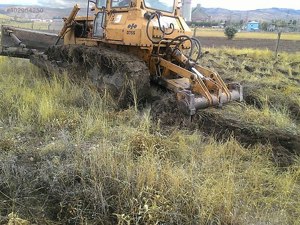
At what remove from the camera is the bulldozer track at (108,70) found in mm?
6777

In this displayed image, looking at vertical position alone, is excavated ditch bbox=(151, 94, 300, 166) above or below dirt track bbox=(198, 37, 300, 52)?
below

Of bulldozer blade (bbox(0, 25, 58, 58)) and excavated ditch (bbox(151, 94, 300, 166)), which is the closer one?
excavated ditch (bbox(151, 94, 300, 166))

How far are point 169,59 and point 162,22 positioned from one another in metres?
0.82

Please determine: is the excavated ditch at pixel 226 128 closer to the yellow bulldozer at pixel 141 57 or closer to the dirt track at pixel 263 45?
the yellow bulldozer at pixel 141 57

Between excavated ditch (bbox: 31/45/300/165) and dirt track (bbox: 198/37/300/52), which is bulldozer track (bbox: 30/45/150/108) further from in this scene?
dirt track (bbox: 198/37/300/52)

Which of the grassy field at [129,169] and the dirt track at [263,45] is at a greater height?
the dirt track at [263,45]

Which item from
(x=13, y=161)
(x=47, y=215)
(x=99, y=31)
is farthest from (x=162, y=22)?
(x=47, y=215)

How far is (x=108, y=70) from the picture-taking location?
7387 millimetres

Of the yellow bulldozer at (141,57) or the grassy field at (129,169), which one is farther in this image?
the yellow bulldozer at (141,57)

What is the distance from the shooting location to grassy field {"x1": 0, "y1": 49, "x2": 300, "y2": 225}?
130 inches

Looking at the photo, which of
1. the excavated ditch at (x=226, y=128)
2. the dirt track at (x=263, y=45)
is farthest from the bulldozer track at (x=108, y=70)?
the dirt track at (x=263, y=45)

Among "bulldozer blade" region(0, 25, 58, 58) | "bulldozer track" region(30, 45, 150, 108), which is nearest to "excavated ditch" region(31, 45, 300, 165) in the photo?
"bulldozer track" region(30, 45, 150, 108)

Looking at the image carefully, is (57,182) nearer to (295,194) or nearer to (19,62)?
(295,194)

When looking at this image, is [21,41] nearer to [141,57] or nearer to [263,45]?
[141,57]
